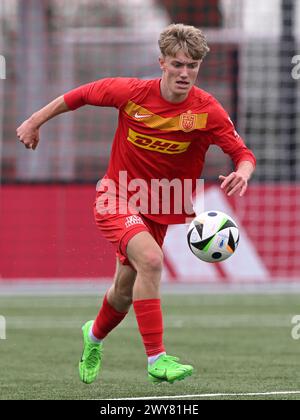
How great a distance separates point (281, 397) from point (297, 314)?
17.5ft

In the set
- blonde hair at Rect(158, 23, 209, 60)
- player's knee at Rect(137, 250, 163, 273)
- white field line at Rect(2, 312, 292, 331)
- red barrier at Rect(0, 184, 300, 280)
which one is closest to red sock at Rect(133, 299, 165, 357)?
player's knee at Rect(137, 250, 163, 273)

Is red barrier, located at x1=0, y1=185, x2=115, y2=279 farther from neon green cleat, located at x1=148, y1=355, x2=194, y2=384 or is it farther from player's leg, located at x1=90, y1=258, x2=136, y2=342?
neon green cleat, located at x1=148, y1=355, x2=194, y2=384

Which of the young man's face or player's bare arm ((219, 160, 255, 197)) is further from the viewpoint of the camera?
the young man's face

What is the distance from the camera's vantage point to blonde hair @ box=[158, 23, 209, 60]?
6961 mm

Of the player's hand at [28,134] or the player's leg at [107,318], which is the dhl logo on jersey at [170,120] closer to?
the player's hand at [28,134]

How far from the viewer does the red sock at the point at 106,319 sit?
7500 mm

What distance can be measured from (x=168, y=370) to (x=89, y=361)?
3.29 ft

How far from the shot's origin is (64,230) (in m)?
15.1

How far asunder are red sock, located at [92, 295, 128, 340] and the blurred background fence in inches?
179

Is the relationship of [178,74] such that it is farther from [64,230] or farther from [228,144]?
[64,230]

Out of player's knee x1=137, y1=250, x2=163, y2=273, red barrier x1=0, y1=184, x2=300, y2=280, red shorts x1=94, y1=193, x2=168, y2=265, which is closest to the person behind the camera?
player's knee x1=137, y1=250, x2=163, y2=273

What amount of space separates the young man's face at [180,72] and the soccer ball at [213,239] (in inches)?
30.6

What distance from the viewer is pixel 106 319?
7.53 m

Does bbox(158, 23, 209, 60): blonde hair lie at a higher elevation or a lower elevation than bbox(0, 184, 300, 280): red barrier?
A: higher
